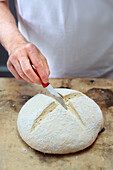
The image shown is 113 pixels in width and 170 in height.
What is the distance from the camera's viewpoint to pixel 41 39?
1.69 m

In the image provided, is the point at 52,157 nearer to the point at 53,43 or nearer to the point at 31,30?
the point at 53,43

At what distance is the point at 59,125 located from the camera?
1.19 m

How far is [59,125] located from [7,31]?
0.79m

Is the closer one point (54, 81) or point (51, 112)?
point (51, 112)

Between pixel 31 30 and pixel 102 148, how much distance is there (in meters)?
1.10

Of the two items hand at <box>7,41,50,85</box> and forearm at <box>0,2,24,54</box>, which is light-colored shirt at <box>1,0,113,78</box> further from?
hand at <box>7,41,50,85</box>

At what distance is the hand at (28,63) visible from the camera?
1196 mm

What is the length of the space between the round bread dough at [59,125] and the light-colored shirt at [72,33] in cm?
52

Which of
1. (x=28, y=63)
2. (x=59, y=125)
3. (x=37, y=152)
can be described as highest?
(x=28, y=63)

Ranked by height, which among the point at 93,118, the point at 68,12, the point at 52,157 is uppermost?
the point at 68,12

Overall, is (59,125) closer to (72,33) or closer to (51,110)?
(51,110)

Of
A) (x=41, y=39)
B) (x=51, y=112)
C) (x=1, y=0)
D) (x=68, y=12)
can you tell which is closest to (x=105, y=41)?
(x=68, y=12)

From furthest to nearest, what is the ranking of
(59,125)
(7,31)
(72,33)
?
(72,33), (7,31), (59,125)

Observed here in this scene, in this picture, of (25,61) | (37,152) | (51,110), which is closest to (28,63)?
(25,61)
